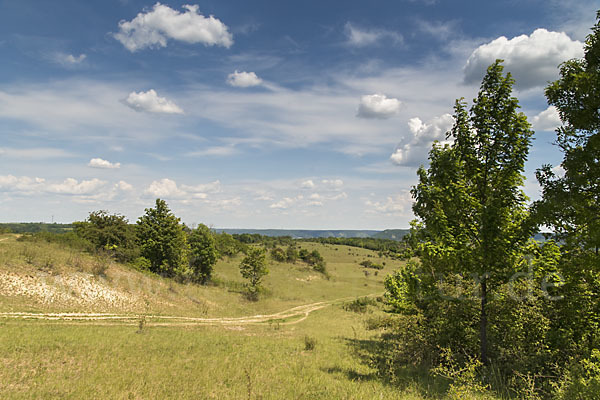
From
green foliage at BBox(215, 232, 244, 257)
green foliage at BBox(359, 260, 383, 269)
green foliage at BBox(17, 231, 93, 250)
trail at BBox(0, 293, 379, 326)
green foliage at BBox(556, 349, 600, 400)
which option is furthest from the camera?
green foliage at BBox(359, 260, 383, 269)

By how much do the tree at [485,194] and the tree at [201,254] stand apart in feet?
170

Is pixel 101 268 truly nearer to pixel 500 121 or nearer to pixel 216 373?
pixel 216 373

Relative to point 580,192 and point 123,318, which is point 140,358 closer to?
point 123,318

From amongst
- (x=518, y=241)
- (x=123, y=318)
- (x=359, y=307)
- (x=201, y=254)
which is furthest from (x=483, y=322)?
(x=201, y=254)

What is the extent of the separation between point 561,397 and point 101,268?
38.8 metres

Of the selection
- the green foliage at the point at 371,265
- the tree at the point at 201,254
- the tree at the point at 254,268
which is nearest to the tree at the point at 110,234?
the tree at the point at 201,254

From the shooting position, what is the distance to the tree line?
775 cm

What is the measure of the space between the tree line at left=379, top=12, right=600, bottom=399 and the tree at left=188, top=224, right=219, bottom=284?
166 feet

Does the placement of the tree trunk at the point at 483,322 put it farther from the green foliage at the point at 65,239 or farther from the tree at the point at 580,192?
the green foliage at the point at 65,239

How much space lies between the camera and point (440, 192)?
10.1 m

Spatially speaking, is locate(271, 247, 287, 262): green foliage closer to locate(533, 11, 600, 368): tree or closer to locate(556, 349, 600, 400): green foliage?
locate(533, 11, 600, 368): tree

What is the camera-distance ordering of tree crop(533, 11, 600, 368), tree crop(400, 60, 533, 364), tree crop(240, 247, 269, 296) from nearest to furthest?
tree crop(533, 11, 600, 368) < tree crop(400, 60, 533, 364) < tree crop(240, 247, 269, 296)

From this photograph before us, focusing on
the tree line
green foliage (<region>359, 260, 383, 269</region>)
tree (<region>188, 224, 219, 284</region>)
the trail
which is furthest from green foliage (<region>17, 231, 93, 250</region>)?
green foliage (<region>359, 260, 383, 269</region>)

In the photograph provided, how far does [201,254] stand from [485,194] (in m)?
53.4
